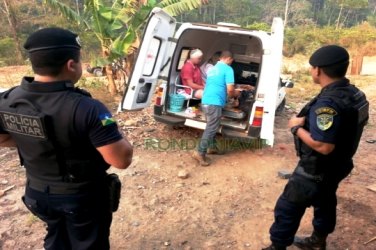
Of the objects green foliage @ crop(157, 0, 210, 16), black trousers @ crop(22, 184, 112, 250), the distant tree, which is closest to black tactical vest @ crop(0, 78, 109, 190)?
black trousers @ crop(22, 184, 112, 250)

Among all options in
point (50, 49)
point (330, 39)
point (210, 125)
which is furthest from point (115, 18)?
point (330, 39)

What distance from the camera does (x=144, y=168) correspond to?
4.81 metres

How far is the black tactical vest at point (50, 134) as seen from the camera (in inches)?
67.5

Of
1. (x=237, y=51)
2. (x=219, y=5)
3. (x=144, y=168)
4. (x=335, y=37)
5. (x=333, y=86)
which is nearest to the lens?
(x=333, y=86)

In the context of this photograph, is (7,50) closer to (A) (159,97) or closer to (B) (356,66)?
(A) (159,97)

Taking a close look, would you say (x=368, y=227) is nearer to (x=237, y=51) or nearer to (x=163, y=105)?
(x=163, y=105)

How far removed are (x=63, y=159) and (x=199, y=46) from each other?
5940 millimetres

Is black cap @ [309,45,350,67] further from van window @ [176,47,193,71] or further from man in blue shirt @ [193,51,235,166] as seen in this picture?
van window @ [176,47,193,71]

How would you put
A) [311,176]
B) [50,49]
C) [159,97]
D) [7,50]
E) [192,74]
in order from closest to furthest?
[50,49]
[311,176]
[159,97]
[192,74]
[7,50]

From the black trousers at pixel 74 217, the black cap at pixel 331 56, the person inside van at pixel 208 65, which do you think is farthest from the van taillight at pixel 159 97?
the black trousers at pixel 74 217

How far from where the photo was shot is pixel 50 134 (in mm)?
1736

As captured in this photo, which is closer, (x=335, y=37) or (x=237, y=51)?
(x=237, y=51)

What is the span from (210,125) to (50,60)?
351 cm

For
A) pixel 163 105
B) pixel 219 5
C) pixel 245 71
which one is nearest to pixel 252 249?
pixel 163 105
